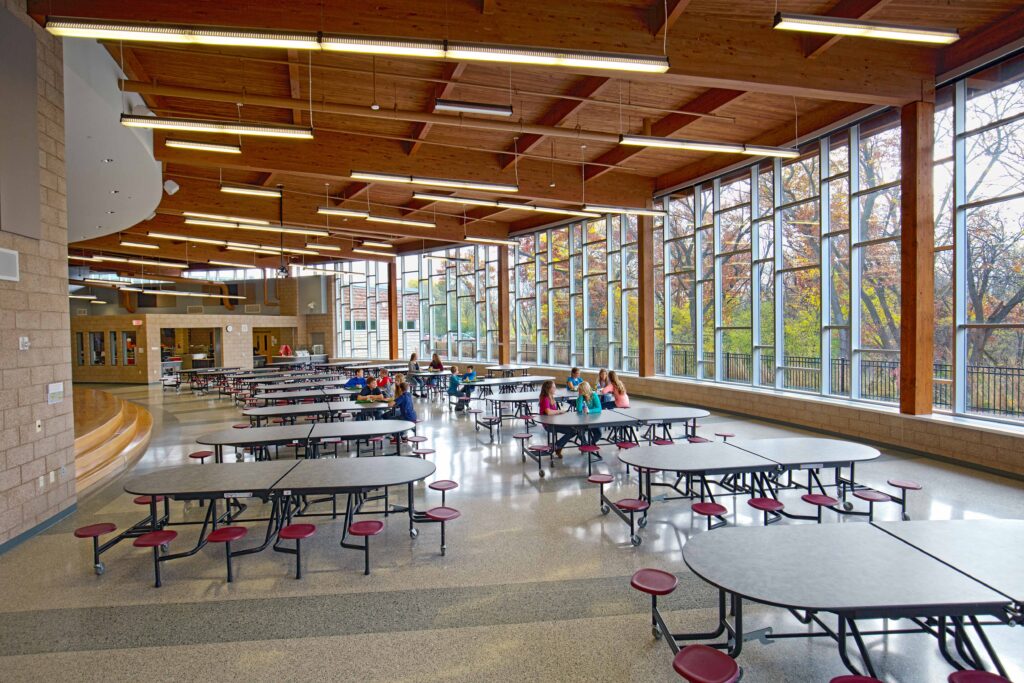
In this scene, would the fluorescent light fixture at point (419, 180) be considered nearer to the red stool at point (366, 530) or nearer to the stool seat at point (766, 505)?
the red stool at point (366, 530)

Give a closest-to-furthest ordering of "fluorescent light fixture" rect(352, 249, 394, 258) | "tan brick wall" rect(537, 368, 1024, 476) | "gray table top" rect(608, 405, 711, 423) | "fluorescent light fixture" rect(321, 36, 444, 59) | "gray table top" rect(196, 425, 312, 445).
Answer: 1. "fluorescent light fixture" rect(321, 36, 444, 59)
2. "gray table top" rect(196, 425, 312, 445)
3. "tan brick wall" rect(537, 368, 1024, 476)
4. "gray table top" rect(608, 405, 711, 423)
5. "fluorescent light fixture" rect(352, 249, 394, 258)

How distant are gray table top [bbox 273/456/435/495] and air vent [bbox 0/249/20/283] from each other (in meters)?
3.01

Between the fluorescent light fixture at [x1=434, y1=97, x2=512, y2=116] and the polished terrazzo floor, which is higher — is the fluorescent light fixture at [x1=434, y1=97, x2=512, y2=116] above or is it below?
above

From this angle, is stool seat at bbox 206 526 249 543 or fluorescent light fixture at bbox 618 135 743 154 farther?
fluorescent light fixture at bbox 618 135 743 154

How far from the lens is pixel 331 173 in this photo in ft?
33.7

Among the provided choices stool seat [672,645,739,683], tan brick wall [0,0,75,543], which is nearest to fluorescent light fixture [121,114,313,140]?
tan brick wall [0,0,75,543]

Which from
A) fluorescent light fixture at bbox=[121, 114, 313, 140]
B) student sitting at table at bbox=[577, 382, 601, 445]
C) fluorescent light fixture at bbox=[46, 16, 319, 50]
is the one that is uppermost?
fluorescent light fixture at bbox=[121, 114, 313, 140]

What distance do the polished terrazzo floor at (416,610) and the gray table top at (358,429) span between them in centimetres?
107

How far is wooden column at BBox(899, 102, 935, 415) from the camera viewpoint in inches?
294

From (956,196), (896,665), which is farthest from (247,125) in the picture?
(956,196)

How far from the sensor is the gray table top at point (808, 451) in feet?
15.2

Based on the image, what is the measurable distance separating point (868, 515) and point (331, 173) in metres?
9.56

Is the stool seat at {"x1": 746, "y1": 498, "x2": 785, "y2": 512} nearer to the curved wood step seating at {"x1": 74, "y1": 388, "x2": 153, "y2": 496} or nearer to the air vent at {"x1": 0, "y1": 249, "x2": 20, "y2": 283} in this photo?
the air vent at {"x1": 0, "y1": 249, "x2": 20, "y2": 283}

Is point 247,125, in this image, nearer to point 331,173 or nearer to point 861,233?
point 331,173
